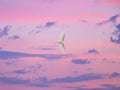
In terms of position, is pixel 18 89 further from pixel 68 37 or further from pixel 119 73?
pixel 119 73

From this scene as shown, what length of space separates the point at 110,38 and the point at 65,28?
2.15 feet

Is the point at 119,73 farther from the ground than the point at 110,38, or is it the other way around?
the point at 110,38

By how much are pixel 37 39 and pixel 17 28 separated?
316 millimetres

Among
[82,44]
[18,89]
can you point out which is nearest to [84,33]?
[82,44]

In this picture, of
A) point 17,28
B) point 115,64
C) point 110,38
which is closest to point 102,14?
point 110,38

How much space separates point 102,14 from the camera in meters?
5.59

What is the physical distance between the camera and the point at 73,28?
18.1 feet

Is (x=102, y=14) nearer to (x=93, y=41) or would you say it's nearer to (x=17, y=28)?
(x=93, y=41)

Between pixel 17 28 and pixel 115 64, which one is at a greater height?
pixel 17 28

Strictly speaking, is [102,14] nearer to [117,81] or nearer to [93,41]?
[93,41]

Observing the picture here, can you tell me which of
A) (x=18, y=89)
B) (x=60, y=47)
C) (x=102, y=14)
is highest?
(x=102, y=14)

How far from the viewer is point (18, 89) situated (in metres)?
5.36

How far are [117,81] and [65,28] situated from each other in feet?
3.45

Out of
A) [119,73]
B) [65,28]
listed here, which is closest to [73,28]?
[65,28]
